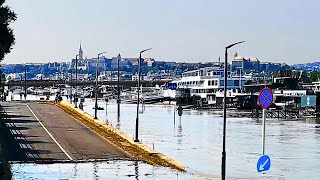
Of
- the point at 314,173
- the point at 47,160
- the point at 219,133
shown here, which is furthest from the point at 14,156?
the point at 219,133

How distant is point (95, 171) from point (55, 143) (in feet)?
44.0

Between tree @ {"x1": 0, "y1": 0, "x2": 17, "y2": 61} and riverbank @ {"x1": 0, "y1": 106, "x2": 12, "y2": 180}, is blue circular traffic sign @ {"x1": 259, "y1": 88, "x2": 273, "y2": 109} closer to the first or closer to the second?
riverbank @ {"x1": 0, "y1": 106, "x2": 12, "y2": 180}

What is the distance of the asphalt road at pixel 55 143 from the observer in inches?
1631

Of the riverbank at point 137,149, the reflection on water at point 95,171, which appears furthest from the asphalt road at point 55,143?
the reflection on water at point 95,171

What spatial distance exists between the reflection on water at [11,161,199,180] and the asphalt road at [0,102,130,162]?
8.28ft

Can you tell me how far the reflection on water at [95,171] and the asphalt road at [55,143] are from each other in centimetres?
252

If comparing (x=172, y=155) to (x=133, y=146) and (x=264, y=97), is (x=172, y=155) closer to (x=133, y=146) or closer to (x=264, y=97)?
(x=133, y=146)

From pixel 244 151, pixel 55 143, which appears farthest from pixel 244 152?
pixel 55 143

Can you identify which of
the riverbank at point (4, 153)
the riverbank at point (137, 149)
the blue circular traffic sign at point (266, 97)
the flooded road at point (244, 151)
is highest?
the blue circular traffic sign at point (266, 97)

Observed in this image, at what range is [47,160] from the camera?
39000 mm

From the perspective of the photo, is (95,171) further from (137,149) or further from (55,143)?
(55,143)

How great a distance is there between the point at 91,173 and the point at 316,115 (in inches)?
4189

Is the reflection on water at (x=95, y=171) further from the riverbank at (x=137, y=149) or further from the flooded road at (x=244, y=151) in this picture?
the flooded road at (x=244, y=151)

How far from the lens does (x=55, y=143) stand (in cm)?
4819
